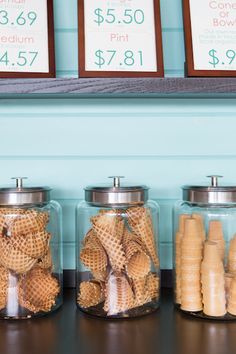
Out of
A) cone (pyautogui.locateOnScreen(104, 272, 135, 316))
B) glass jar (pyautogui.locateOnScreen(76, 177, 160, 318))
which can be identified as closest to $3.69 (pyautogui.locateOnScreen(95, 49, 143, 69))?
glass jar (pyautogui.locateOnScreen(76, 177, 160, 318))

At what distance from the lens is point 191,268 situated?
1.03 m

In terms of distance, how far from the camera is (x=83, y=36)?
1162mm

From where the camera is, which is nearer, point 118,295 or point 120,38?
point 118,295

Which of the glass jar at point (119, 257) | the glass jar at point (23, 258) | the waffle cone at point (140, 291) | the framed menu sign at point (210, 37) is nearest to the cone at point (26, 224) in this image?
the glass jar at point (23, 258)

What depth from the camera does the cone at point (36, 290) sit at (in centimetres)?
102

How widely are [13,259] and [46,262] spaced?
98 mm

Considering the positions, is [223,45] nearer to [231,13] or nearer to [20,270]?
[231,13]

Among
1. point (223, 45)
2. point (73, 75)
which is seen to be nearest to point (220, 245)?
point (223, 45)

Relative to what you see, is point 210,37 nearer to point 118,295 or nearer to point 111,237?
point 111,237

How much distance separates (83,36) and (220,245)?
2.07 feet

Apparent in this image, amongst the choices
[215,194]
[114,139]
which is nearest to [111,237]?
[215,194]

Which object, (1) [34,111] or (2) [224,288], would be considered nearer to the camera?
(2) [224,288]

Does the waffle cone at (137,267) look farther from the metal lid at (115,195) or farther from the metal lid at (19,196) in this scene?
the metal lid at (19,196)

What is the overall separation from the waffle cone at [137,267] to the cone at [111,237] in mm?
17
